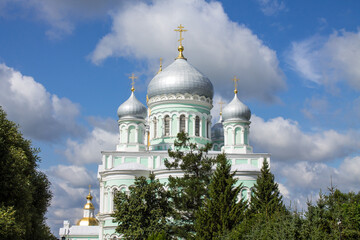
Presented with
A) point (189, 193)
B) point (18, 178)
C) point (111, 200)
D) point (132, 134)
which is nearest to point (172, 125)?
point (132, 134)

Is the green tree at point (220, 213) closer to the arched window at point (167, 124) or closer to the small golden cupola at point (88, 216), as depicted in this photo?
the arched window at point (167, 124)

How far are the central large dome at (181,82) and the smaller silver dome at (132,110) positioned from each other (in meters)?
1.29

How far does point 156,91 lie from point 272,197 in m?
15.0

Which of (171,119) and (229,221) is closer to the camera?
(229,221)

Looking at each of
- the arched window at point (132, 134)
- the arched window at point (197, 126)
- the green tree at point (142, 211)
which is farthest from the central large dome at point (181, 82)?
the green tree at point (142, 211)

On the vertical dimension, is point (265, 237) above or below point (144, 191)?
below

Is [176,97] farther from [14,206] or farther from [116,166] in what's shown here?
[14,206]

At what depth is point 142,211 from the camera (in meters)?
26.7

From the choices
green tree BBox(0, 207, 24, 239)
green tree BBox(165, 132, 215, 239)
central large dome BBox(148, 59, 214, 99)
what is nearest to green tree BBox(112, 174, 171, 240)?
green tree BBox(165, 132, 215, 239)

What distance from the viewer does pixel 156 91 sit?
39.0m

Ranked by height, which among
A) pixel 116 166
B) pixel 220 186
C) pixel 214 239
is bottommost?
pixel 214 239

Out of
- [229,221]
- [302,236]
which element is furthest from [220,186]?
[302,236]

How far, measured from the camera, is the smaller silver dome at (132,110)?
127ft

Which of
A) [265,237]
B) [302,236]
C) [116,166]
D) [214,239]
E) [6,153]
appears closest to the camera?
[302,236]
